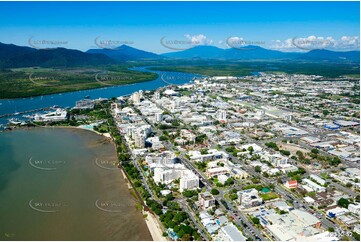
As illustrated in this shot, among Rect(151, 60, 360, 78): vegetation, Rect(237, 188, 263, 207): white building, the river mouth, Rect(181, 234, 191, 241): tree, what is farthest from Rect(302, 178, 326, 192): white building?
Rect(151, 60, 360, 78): vegetation

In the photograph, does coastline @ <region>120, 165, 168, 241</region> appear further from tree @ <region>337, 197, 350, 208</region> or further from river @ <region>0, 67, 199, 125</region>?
river @ <region>0, 67, 199, 125</region>

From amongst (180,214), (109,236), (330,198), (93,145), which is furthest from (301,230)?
(93,145)

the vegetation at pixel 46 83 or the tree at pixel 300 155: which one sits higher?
the vegetation at pixel 46 83

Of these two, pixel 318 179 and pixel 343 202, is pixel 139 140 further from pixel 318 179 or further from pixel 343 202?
pixel 343 202

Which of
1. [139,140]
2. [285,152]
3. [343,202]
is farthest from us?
[139,140]

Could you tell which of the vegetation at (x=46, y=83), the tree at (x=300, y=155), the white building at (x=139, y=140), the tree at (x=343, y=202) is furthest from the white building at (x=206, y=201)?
the vegetation at (x=46, y=83)

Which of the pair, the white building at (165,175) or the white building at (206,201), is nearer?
the white building at (206,201)

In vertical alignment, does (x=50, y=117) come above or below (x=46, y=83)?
below

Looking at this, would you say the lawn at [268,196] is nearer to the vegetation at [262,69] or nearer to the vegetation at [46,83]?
the vegetation at [46,83]

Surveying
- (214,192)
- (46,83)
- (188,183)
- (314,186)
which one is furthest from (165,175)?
(46,83)
